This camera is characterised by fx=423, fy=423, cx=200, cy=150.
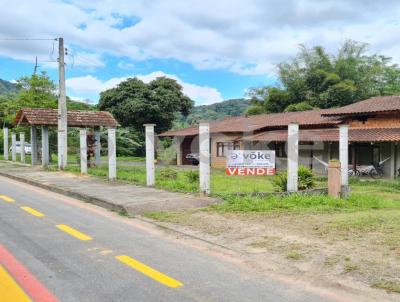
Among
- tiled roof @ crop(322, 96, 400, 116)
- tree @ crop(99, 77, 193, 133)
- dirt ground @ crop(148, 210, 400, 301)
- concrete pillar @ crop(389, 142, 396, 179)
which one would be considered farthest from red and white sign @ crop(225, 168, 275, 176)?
tree @ crop(99, 77, 193, 133)

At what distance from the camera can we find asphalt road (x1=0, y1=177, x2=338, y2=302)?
4.48 m

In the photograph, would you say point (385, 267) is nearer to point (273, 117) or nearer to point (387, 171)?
point (387, 171)

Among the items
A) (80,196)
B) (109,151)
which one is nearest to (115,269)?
(80,196)

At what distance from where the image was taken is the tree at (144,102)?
1646 inches

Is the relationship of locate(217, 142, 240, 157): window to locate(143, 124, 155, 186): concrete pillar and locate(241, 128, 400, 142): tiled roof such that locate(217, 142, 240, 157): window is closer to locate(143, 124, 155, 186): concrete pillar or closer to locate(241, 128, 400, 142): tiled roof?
locate(241, 128, 400, 142): tiled roof

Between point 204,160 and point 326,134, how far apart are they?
48.4 ft

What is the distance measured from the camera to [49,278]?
4.91m

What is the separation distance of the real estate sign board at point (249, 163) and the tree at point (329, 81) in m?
17.4

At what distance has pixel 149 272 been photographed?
17.0 ft

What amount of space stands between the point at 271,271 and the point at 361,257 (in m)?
1.42

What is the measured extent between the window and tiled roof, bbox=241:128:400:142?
216 centimetres

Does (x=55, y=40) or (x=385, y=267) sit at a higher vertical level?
(x=55, y=40)

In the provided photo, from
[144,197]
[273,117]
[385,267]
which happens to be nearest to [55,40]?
[144,197]

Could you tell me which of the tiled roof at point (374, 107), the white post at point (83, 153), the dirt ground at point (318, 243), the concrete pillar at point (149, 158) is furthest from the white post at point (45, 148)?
the dirt ground at point (318, 243)
